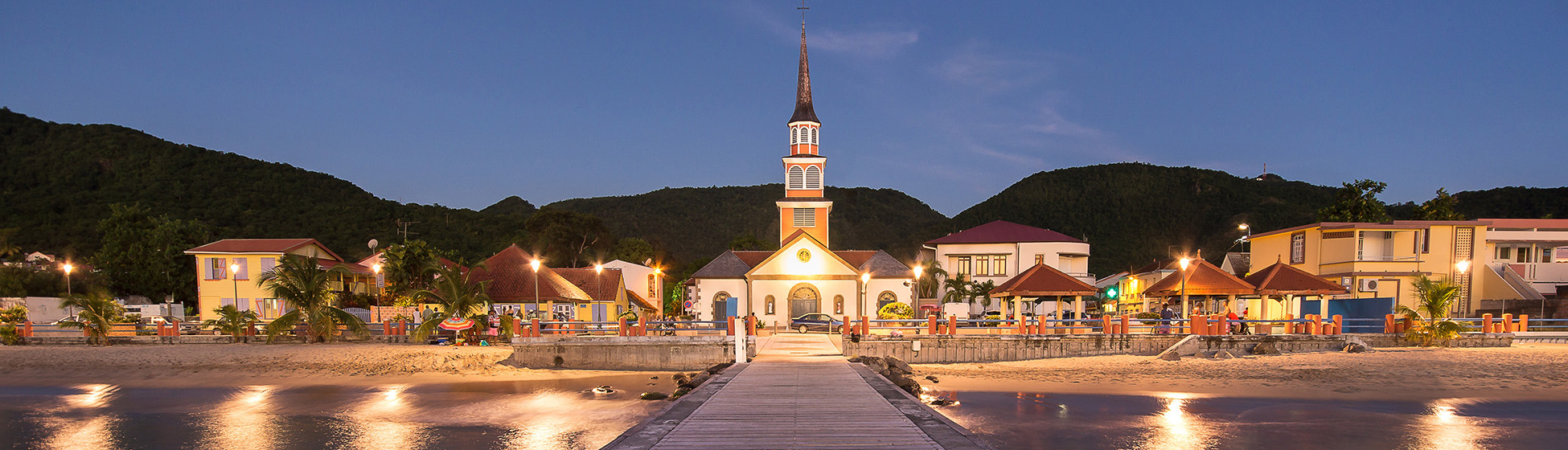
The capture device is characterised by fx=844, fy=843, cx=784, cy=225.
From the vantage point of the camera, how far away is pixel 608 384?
23.3m

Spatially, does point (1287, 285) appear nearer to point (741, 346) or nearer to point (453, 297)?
point (741, 346)

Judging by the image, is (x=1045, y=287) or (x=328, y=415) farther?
(x=1045, y=287)

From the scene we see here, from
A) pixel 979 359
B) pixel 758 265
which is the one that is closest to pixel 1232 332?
pixel 979 359

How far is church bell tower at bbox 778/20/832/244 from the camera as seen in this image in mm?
51375

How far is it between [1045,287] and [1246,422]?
15.1 metres

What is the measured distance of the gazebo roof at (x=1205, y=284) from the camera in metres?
32.0

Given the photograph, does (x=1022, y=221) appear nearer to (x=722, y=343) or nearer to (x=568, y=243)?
(x=568, y=243)

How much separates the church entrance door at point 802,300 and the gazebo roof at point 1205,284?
16.0 meters

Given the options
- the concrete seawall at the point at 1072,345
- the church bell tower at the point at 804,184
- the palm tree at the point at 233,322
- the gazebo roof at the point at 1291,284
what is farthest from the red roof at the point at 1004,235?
the palm tree at the point at 233,322

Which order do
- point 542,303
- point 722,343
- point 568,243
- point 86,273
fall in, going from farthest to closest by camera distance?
point 568,243 < point 86,273 < point 542,303 < point 722,343

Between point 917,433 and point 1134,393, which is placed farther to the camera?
point 1134,393

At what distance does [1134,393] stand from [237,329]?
107 ft

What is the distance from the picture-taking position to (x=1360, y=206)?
47.9m

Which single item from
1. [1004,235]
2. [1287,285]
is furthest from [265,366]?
[1004,235]
